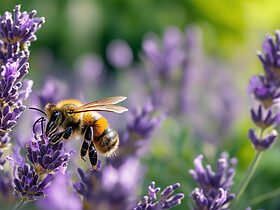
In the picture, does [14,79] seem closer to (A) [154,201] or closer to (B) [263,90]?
(A) [154,201]

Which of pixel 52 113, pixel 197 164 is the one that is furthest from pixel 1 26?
pixel 197 164

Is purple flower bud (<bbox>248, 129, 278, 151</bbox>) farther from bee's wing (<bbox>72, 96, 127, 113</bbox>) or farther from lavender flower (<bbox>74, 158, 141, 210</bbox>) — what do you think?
lavender flower (<bbox>74, 158, 141, 210</bbox>)

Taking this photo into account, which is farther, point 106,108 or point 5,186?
point 106,108

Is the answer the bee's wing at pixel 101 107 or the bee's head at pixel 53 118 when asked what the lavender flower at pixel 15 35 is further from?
the bee's wing at pixel 101 107

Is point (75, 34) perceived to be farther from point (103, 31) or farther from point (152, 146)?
point (152, 146)

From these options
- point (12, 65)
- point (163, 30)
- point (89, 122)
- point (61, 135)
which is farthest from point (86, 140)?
point (163, 30)

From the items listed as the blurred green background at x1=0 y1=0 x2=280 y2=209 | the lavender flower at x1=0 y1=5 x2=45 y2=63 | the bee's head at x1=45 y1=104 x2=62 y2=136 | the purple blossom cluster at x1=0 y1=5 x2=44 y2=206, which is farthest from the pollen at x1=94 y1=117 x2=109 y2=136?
the blurred green background at x1=0 y1=0 x2=280 y2=209
